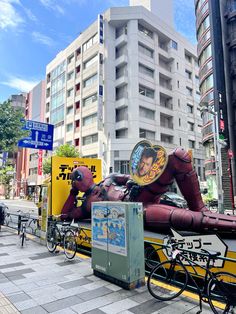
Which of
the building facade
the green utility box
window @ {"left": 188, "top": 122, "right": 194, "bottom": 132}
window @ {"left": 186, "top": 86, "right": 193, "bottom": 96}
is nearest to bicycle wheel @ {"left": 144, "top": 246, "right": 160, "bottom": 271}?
Result: the green utility box

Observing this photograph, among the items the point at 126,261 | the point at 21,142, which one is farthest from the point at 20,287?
the point at 21,142

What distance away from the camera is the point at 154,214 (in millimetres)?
7738

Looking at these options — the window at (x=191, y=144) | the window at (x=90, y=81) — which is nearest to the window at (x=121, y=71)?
the window at (x=90, y=81)

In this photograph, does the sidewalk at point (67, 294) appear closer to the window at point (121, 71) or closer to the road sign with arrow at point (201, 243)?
the road sign with arrow at point (201, 243)

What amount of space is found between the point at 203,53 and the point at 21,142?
80.8 ft

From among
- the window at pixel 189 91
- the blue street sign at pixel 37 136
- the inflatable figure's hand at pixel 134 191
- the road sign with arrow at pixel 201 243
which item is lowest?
the road sign with arrow at pixel 201 243

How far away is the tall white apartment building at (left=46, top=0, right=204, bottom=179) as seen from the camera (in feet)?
124

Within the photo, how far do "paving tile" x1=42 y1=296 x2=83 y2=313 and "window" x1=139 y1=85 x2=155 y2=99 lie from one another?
36562mm

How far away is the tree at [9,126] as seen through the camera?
13484 millimetres

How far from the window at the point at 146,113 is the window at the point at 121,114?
2063mm

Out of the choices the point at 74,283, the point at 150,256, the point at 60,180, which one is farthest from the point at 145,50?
the point at 74,283

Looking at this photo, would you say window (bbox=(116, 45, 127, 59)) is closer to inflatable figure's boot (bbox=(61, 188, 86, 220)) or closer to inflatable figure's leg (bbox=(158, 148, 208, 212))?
inflatable figure's boot (bbox=(61, 188, 86, 220))

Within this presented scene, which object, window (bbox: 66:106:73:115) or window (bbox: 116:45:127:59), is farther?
window (bbox: 66:106:73:115)

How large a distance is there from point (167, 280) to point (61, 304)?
1903 mm
